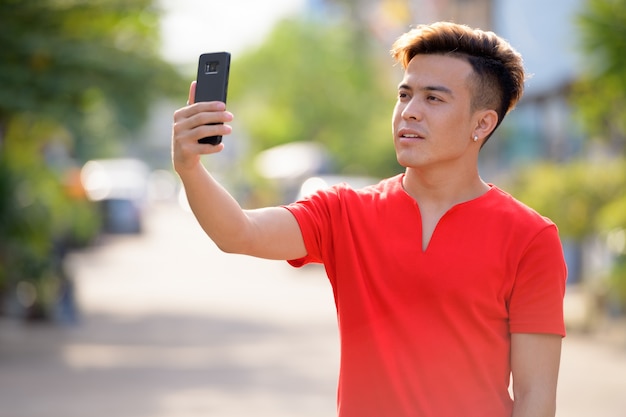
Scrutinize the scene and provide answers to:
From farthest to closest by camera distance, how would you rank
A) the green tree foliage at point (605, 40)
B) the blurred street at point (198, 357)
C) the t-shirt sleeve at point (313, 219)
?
the green tree foliage at point (605, 40) → the blurred street at point (198, 357) → the t-shirt sleeve at point (313, 219)

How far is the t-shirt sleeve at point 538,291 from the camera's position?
293cm

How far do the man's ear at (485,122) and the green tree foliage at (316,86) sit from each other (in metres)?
40.4

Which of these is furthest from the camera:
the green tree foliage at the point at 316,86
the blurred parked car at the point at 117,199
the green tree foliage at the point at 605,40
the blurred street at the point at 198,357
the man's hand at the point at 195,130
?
the green tree foliage at the point at 316,86

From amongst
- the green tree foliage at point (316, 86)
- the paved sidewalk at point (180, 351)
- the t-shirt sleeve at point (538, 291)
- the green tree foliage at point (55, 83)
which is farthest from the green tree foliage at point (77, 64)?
the green tree foliage at point (316, 86)

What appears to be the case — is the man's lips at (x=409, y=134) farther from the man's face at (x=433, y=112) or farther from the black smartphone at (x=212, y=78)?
the black smartphone at (x=212, y=78)

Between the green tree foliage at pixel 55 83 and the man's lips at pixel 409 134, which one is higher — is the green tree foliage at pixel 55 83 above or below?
above

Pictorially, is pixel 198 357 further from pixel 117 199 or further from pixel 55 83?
pixel 117 199

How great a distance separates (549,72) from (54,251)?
13634mm

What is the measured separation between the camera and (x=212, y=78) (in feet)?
9.15

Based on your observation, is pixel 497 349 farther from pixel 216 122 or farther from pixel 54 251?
pixel 54 251

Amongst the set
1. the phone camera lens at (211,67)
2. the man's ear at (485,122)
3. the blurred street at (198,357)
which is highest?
the blurred street at (198,357)

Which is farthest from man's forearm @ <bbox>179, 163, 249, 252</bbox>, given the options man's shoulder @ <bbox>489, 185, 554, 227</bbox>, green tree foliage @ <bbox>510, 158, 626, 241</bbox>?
green tree foliage @ <bbox>510, 158, 626, 241</bbox>

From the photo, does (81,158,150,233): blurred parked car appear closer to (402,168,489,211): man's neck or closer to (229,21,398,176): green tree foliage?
(229,21,398,176): green tree foliage

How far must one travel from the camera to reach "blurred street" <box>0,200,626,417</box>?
9.41 m
